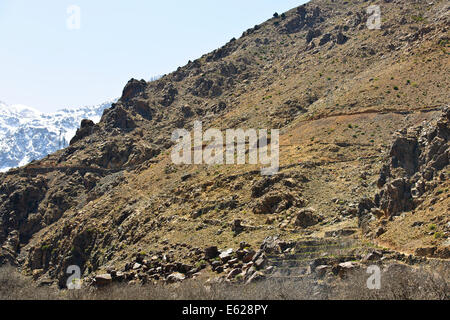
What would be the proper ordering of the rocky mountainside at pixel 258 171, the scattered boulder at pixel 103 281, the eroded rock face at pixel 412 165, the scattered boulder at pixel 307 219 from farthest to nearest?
the scattered boulder at pixel 307 219
the scattered boulder at pixel 103 281
the rocky mountainside at pixel 258 171
the eroded rock face at pixel 412 165

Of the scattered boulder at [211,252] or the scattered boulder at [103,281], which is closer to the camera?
the scattered boulder at [103,281]

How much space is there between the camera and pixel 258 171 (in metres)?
35.7

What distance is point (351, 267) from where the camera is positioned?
714 inches

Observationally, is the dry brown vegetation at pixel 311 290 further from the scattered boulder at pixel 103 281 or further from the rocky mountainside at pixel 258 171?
the scattered boulder at pixel 103 281

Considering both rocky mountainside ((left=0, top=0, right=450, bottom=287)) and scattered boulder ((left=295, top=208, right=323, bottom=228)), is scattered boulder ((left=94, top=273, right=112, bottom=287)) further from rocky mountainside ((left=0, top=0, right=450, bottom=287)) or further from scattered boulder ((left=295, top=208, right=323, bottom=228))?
scattered boulder ((left=295, top=208, right=323, bottom=228))

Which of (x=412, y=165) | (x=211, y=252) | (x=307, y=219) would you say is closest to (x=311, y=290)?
(x=211, y=252)

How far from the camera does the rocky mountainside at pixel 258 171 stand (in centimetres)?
2255

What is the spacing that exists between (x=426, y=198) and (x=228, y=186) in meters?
17.4

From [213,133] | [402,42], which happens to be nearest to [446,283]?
[213,133]

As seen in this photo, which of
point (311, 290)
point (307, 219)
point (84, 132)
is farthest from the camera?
point (84, 132)

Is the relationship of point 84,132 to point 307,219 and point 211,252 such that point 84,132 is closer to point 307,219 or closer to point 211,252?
point 211,252

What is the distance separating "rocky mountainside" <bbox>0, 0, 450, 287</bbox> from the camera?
888 inches

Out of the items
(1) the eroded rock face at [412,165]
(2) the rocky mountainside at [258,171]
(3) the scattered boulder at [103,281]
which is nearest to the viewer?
(1) the eroded rock face at [412,165]

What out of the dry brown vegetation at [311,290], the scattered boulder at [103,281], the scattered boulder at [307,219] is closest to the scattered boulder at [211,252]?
the dry brown vegetation at [311,290]
